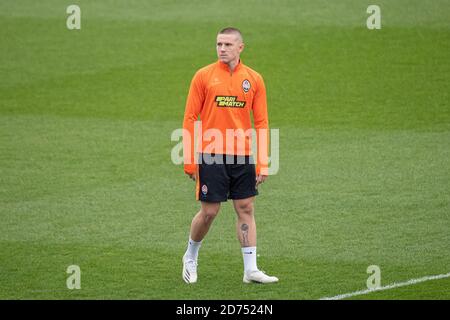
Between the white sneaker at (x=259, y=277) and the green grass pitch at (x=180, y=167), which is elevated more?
the green grass pitch at (x=180, y=167)

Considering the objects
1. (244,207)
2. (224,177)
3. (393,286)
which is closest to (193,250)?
(244,207)

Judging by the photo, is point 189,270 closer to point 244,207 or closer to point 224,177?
point 244,207

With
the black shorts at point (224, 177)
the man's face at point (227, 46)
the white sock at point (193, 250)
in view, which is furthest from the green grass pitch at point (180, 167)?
the man's face at point (227, 46)

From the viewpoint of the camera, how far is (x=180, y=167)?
14141 mm

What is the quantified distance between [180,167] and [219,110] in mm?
5082

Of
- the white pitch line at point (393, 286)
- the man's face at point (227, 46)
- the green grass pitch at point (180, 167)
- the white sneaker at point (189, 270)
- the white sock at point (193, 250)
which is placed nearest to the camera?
the white pitch line at point (393, 286)

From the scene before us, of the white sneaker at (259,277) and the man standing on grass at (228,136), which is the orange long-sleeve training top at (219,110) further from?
the white sneaker at (259,277)

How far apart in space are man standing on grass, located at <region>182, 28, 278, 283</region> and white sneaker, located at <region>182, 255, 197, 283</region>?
42 cm

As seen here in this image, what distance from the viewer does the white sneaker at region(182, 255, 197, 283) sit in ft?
30.8

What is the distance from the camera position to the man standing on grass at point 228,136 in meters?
9.12

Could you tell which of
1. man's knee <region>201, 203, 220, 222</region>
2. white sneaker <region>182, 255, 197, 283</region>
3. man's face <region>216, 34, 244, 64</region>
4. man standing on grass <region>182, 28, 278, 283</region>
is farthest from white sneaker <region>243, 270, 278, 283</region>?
man's face <region>216, 34, 244, 64</region>

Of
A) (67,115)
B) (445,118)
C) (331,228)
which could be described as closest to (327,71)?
(445,118)
